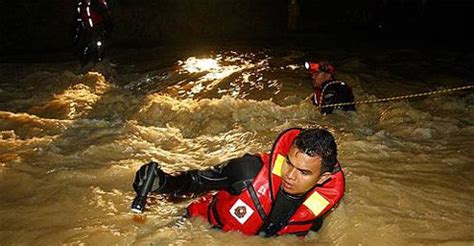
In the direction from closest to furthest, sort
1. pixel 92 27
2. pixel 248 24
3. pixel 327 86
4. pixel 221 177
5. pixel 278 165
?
pixel 278 165 < pixel 221 177 < pixel 327 86 < pixel 92 27 < pixel 248 24

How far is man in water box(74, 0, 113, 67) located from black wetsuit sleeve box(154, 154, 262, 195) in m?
6.92

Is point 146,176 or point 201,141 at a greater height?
point 146,176

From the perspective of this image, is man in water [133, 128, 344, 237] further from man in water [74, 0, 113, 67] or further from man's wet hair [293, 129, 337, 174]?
man in water [74, 0, 113, 67]

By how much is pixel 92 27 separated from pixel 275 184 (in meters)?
7.40

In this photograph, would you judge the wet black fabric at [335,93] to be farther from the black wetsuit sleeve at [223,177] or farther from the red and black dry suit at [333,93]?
the black wetsuit sleeve at [223,177]

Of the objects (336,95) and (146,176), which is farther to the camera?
(336,95)

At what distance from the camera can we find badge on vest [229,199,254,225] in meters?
3.06

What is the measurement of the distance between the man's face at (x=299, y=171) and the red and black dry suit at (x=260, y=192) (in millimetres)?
93

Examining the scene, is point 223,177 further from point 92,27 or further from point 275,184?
point 92,27

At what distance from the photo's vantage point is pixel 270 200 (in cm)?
302

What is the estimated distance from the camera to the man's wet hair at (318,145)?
2740 mm

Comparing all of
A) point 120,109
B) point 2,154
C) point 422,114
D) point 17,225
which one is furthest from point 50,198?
point 422,114

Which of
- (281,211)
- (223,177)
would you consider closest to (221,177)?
(223,177)

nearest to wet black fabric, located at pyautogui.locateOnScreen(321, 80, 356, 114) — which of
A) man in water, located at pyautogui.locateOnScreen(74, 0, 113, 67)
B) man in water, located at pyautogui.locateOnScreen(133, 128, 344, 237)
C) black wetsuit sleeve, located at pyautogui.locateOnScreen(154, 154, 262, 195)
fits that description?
man in water, located at pyautogui.locateOnScreen(133, 128, 344, 237)
